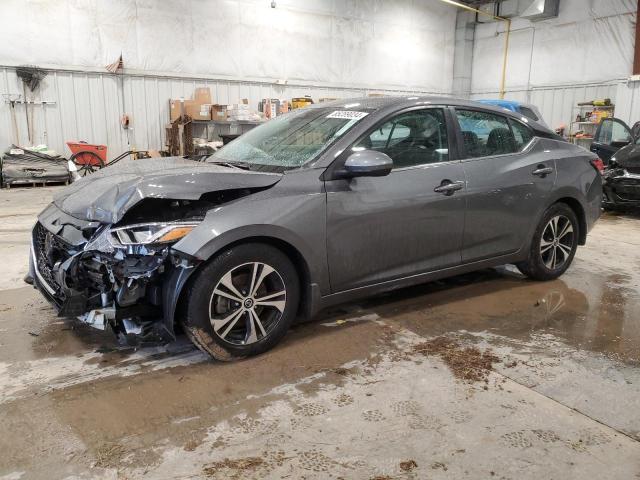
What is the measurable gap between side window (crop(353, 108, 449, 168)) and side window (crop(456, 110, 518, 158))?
200 mm

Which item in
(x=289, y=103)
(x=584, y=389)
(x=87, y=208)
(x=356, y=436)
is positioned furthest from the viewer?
(x=289, y=103)

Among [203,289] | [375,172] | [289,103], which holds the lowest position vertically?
[203,289]

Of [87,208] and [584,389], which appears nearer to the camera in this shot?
[584,389]

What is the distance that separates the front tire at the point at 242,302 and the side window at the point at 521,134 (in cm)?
218

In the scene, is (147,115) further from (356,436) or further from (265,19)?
(356,436)

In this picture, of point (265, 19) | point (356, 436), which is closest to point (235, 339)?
point (356, 436)

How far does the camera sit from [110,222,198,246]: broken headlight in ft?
8.57

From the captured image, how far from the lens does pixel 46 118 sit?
11719mm

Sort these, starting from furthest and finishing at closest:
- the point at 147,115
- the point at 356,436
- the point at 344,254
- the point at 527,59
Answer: the point at 527,59
the point at 147,115
the point at 344,254
the point at 356,436

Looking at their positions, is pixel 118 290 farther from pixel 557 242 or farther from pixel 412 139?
pixel 557 242

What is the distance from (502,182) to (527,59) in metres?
14.1

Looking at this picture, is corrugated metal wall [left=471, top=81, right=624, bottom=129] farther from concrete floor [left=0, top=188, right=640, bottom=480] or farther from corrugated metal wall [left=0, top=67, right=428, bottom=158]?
concrete floor [left=0, top=188, right=640, bottom=480]

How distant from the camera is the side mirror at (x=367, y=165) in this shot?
297cm

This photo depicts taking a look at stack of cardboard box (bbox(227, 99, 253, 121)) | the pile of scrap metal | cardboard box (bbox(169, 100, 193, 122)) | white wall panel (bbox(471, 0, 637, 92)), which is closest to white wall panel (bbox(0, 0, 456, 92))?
cardboard box (bbox(169, 100, 193, 122))
